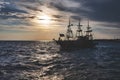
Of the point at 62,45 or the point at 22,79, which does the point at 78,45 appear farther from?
the point at 22,79

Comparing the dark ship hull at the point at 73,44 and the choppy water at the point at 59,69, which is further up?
the dark ship hull at the point at 73,44

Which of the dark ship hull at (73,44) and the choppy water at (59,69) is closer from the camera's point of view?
the choppy water at (59,69)

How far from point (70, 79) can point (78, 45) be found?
3519 inches

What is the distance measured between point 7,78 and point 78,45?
Answer: 90.2 m

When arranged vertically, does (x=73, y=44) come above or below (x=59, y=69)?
above

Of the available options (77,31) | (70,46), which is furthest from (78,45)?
(77,31)

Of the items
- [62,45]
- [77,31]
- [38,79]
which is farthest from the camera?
[77,31]

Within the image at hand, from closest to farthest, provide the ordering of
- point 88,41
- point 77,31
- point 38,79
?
point 38,79 → point 88,41 → point 77,31

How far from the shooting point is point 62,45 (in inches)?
4560

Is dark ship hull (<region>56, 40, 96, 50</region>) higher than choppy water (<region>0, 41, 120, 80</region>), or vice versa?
dark ship hull (<region>56, 40, 96, 50</region>)

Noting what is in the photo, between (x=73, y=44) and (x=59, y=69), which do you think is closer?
(x=59, y=69)

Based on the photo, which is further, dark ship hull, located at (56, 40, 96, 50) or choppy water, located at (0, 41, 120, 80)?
dark ship hull, located at (56, 40, 96, 50)

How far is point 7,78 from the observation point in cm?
3181

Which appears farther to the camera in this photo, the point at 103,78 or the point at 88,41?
the point at 88,41
